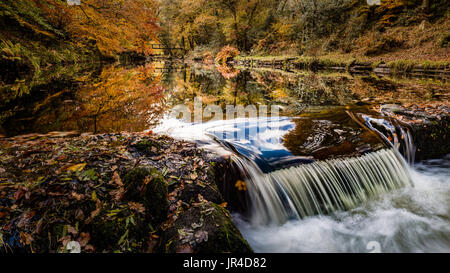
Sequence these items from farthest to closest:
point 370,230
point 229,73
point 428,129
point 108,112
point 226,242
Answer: point 229,73
point 108,112
point 428,129
point 370,230
point 226,242

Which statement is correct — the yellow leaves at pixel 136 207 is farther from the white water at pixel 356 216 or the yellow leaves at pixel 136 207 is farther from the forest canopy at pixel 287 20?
the forest canopy at pixel 287 20

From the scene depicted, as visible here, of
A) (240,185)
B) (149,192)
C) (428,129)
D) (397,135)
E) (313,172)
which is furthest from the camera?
(428,129)

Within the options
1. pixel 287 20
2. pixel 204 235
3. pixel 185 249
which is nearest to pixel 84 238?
pixel 185 249

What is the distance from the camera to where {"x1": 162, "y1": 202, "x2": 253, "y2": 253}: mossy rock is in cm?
177

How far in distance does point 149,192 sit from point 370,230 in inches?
116

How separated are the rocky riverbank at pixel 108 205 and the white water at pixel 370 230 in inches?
41.1

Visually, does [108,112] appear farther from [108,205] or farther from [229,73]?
[229,73]

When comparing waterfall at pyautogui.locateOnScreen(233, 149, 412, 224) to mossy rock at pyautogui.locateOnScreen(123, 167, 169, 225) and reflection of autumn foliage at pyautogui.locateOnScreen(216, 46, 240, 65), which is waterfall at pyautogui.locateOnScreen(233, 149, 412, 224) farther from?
reflection of autumn foliage at pyautogui.locateOnScreen(216, 46, 240, 65)

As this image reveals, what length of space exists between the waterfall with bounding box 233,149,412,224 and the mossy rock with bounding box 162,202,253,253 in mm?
1264

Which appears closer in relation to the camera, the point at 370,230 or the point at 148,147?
the point at 370,230

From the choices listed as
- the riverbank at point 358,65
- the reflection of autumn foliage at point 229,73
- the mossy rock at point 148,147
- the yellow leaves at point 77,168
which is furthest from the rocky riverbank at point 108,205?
the riverbank at point 358,65

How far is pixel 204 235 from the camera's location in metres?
1.82

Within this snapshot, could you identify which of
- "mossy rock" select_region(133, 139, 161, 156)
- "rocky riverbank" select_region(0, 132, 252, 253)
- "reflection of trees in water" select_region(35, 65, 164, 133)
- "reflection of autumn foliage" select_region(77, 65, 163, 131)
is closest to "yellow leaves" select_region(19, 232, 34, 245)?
"rocky riverbank" select_region(0, 132, 252, 253)

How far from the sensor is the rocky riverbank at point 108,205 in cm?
176
